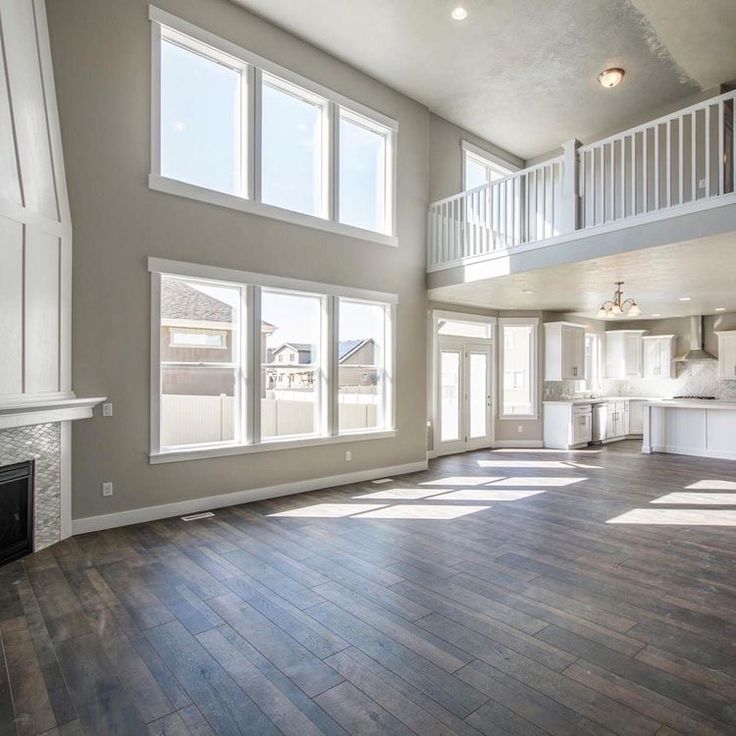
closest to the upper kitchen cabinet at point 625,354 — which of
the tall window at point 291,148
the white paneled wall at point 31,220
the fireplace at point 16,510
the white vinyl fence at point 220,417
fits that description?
the white vinyl fence at point 220,417

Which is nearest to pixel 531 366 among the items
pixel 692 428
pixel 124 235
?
pixel 692 428

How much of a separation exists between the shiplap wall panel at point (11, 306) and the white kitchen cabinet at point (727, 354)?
1153 cm

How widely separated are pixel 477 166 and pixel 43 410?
768cm

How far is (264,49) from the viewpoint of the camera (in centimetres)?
563

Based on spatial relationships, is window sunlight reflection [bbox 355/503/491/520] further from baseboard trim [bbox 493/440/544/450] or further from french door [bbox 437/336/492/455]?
baseboard trim [bbox 493/440/544/450]

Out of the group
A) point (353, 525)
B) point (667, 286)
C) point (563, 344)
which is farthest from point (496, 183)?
point (353, 525)

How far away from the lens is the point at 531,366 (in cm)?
977

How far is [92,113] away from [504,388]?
25.9 feet

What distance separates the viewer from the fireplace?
12.3 ft

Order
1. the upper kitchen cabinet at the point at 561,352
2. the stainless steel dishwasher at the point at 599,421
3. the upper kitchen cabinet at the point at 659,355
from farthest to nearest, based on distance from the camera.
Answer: the upper kitchen cabinet at the point at 659,355 → the stainless steel dishwasher at the point at 599,421 → the upper kitchen cabinet at the point at 561,352

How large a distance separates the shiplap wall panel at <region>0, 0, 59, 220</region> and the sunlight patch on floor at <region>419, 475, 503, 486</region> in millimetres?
5107

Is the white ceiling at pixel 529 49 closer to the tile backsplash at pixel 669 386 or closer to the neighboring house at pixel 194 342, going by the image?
the neighboring house at pixel 194 342

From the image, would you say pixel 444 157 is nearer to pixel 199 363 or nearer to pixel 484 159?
pixel 484 159

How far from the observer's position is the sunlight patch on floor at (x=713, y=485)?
20.6 feet
